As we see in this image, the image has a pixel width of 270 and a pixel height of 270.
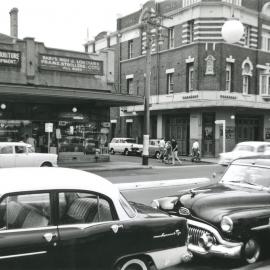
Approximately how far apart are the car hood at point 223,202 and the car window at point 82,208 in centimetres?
194

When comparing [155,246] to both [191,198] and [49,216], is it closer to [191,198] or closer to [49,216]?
[49,216]

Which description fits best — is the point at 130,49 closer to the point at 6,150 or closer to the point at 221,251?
the point at 6,150

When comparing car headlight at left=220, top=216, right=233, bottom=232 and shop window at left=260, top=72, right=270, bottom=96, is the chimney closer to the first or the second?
shop window at left=260, top=72, right=270, bottom=96

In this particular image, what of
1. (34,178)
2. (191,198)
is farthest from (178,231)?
(34,178)

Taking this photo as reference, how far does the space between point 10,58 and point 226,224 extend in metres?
19.5

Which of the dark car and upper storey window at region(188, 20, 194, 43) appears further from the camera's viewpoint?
upper storey window at region(188, 20, 194, 43)

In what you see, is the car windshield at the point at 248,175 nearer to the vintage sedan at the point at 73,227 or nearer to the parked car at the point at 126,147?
the vintage sedan at the point at 73,227

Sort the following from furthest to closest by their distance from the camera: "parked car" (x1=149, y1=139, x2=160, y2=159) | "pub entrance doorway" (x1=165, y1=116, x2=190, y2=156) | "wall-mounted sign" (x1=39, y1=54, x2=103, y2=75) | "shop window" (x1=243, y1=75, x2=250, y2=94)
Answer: "shop window" (x1=243, y1=75, x2=250, y2=94) → "pub entrance doorway" (x1=165, y1=116, x2=190, y2=156) → "parked car" (x1=149, y1=139, x2=160, y2=159) → "wall-mounted sign" (x1=39, y1=54, x2=103, y2=75)

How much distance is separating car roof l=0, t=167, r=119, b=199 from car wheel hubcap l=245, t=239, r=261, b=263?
7.96ft

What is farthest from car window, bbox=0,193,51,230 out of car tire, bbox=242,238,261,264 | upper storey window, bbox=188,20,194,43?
upper storey window, bbox=188,20,194,43

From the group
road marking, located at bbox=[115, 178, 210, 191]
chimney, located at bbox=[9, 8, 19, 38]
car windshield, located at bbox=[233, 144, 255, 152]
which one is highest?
chimney, located at bbox=[9, 8, 19, 38]

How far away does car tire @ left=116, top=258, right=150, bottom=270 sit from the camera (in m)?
5.11

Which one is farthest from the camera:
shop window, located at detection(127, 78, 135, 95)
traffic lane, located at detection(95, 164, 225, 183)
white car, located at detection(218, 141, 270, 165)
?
shop window, located at detection(127, 78, 135, 95)

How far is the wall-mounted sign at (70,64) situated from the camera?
2455 cm
